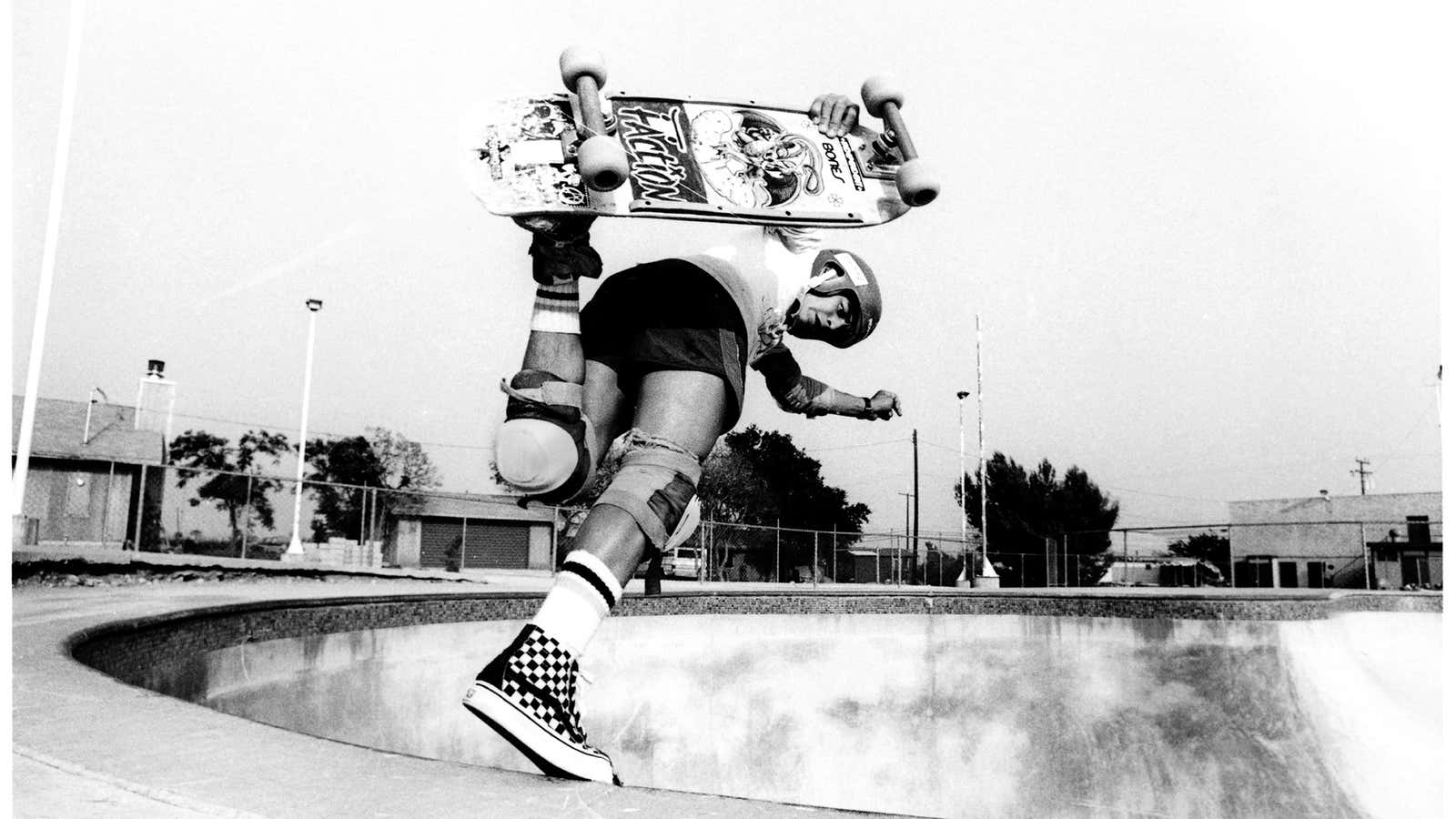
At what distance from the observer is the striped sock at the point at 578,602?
1.43m

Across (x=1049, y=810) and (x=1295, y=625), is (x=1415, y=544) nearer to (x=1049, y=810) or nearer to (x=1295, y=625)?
(x=1295, y=625)

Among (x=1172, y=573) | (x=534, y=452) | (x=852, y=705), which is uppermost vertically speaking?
(x=534, y=452)

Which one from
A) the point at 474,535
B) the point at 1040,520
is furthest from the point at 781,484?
the point at 1040,520

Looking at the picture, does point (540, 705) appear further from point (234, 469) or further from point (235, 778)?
point (234, 469)

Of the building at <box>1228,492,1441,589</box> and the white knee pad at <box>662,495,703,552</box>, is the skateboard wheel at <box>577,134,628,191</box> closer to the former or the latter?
the white knee pad at <box>662,495,703,552</box>

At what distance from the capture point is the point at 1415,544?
11.9m

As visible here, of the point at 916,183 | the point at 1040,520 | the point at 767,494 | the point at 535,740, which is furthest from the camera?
the point at 1040,520

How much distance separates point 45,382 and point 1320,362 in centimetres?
354

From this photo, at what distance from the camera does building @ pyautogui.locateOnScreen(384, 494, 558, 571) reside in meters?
17.9

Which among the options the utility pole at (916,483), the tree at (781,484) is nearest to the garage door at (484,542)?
the utility pole at (916,483)

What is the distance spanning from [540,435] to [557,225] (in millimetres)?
377

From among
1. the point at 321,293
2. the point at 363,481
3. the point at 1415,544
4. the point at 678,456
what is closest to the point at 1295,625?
the point at 678,456

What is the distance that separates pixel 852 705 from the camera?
3.16m

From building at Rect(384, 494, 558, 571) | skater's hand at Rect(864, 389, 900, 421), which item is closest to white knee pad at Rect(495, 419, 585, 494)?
skater's hand at Rect(864, 389, 900, 421)
